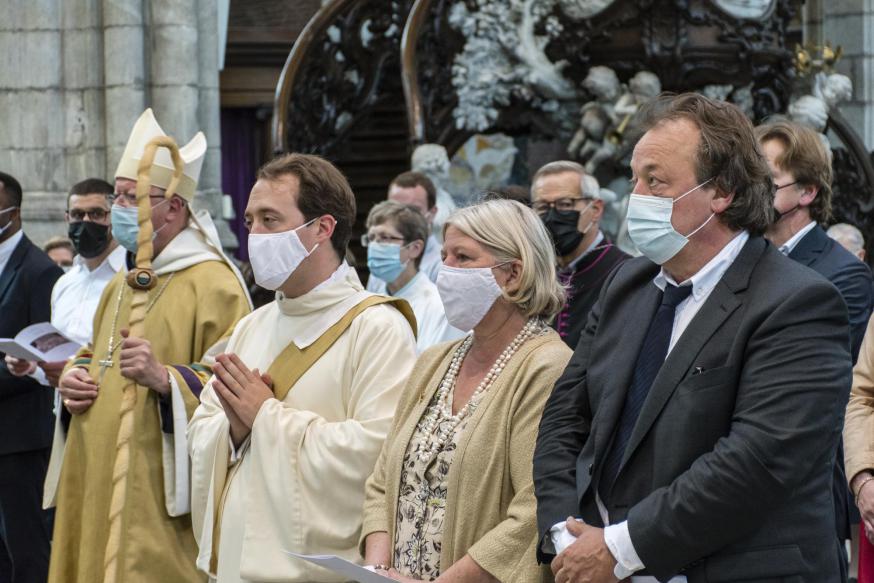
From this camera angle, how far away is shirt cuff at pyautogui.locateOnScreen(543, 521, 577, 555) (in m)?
3.47

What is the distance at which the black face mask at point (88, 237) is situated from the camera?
262 inches

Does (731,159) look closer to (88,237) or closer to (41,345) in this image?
(41,345)

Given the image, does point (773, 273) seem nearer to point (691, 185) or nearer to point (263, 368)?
point (691, 185)

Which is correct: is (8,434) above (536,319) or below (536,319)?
below

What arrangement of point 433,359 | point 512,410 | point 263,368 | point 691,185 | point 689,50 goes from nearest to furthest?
point 691,185 < point 512,410 < point 433,359 < point 263,368 < point 689,50

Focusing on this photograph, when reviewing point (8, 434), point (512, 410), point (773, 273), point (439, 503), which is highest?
point (773, 273)

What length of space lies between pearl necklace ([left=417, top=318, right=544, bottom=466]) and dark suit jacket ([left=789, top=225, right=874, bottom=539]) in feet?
4.22

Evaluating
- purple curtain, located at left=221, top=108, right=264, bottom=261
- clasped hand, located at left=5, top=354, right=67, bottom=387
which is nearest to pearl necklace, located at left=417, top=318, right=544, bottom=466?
clasped hand, located at left=5, top=354, right=67, bottom=387

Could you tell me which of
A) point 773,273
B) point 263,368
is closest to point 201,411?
point 263,368

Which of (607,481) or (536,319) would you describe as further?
(536,319)

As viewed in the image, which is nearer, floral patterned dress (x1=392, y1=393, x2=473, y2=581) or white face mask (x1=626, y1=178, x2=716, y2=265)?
white face mask (x1=626, y1=178, x2=716, y2=265)

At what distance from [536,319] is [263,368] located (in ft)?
3.12

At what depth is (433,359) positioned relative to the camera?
423 cm

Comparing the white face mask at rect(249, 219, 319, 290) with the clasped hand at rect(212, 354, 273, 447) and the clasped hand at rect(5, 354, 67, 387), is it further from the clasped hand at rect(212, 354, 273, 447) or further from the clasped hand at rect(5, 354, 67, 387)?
the clasped hand at rect(5, 354, 67, 387)
